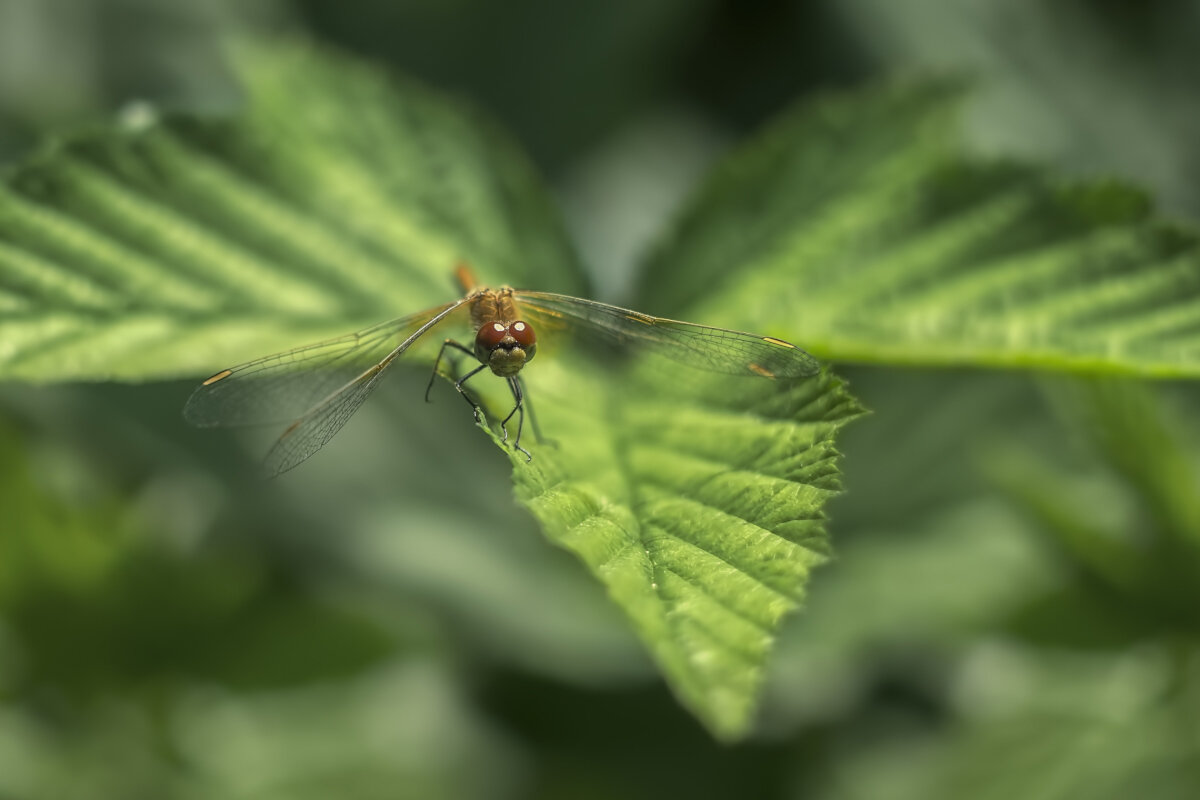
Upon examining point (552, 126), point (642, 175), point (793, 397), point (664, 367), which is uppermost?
point (552, 126)

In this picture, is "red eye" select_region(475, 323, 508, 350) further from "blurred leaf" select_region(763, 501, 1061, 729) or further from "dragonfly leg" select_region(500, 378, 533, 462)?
"blurred leaf" select_region(763, 501, 1061, 729)

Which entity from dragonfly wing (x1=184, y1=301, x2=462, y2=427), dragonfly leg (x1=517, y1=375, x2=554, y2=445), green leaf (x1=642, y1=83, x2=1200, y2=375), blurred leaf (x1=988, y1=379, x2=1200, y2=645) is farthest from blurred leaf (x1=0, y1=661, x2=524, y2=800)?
blurred leaf (x1=988, y1=379, x2=1200, y2=645)

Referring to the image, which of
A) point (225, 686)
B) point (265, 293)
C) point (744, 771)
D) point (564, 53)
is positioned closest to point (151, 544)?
point (225, 686)

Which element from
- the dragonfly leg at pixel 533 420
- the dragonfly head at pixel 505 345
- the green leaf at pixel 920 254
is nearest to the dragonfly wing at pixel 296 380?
the dragonfly head at pixel 505 345

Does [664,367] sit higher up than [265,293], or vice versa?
[265,293]

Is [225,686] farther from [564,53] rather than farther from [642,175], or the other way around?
[564,53]

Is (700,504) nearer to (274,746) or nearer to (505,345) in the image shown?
(505,345)

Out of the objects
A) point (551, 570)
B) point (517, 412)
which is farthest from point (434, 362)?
point (551, 570)
